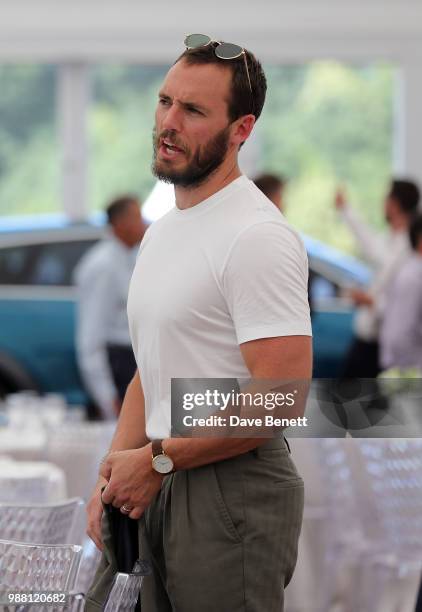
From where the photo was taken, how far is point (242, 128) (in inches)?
75.4

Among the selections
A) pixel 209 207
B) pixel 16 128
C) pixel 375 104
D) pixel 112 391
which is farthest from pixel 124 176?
pixel 209 207

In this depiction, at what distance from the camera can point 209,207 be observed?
75.8 inches

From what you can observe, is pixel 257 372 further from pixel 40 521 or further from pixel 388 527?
pixel 388 527

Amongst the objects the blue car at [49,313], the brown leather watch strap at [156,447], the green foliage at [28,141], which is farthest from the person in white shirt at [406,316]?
the green foliage at [28,141]

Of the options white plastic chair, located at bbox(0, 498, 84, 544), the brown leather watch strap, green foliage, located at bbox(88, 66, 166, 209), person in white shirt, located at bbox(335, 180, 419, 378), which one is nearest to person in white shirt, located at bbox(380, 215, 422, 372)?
person in white shirt, located at bbox(335, 180, 419, 378)

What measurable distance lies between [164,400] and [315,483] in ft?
5.82

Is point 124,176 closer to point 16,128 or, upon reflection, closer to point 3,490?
point 16,128

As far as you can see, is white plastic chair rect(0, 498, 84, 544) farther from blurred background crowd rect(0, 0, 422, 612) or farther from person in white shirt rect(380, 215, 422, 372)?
person in white shirt rect(380, 215, 422, 372)

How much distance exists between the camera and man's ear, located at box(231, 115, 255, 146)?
1.91 metres

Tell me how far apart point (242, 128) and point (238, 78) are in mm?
74

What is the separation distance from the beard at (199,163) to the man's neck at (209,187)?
0.01 m

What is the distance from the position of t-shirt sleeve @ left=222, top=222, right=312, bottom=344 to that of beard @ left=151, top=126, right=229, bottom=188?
0.14 m

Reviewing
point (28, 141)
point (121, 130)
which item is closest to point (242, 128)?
point (121, 130)

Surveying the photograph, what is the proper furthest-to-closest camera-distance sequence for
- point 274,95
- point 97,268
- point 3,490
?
1. point 274,95
2. point 97,268
3. point 3,490
